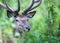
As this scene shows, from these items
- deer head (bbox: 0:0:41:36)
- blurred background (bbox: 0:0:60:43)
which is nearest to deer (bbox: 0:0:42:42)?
deer head (bbox: 0:0:41:36)

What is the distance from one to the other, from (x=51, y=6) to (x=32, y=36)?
0.99 metres

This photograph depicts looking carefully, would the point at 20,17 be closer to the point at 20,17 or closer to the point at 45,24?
the point at 20,17

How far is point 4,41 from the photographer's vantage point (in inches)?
424

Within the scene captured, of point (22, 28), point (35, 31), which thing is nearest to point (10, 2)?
point (35, 31)

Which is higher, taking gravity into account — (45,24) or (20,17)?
(20,17)

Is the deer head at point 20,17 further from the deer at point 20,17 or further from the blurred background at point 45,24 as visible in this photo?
the blurred background at point 45,24

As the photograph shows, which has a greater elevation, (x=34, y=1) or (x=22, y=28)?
(x=34, y=1)

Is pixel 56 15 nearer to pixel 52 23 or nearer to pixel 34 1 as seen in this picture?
pixel 52 23

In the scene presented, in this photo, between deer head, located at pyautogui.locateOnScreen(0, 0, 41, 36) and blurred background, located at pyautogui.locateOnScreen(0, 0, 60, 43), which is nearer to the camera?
deer head, located at pyautogui.locateOnScreen(0, 0, 41, 36)

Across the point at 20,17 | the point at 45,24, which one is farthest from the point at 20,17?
the point at 45,24

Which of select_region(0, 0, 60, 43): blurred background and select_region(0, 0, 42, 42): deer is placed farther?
select_region(0, 0, 60, 43): blurred background

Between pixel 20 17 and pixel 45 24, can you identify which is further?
pixel 45 24

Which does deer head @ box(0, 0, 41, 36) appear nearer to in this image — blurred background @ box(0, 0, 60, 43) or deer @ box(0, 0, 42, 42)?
deer @ box(0, 0, 42, 42)

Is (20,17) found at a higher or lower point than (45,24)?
higher
